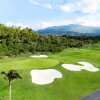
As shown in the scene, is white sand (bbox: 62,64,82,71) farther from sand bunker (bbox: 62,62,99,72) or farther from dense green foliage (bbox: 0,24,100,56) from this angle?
dense green foliage (bbox: 0,24,100,56)

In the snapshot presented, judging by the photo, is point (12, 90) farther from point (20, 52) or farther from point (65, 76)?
point (20, 52)

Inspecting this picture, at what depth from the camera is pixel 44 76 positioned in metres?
53.2

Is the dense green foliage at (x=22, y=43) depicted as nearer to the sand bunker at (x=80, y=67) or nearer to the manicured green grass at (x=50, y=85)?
the sand bunker at (x=80, y=67)

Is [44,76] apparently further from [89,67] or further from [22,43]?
[22,43]

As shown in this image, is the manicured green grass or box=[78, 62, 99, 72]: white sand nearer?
the manicured green grass

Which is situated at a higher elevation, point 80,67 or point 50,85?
point 80,67

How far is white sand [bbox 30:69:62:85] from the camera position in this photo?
51056 mm

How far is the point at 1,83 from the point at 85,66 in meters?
19.0

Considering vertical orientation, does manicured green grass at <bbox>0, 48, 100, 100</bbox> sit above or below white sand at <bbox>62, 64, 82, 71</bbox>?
below

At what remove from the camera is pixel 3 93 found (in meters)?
46.0

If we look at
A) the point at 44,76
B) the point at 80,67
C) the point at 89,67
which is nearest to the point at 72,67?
the point at 80,67

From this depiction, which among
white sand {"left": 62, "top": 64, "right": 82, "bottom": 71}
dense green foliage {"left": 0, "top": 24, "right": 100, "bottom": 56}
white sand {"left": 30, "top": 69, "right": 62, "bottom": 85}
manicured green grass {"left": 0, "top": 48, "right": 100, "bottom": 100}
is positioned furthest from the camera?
dense green foliage {"left": 0, "top": 24, "right": 100, "bottom": 56}

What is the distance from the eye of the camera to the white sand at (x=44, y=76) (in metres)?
51.1

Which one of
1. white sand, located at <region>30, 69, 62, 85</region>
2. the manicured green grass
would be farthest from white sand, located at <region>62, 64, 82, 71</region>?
white sand, located at <region>30, 69, 62, 85</region>
